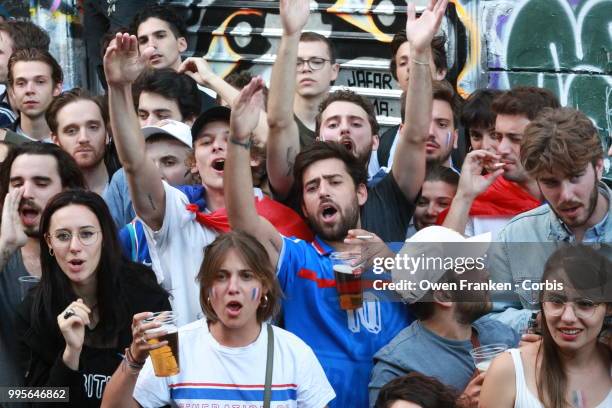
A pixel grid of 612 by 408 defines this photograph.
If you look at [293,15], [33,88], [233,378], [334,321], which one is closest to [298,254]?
[334,321]

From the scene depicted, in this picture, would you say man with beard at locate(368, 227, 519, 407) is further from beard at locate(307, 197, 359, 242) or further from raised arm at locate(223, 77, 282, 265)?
raised arm at locate(223, 77, 282, 265)

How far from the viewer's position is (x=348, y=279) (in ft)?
19.6

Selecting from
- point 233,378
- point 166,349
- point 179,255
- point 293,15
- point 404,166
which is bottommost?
point 233,378

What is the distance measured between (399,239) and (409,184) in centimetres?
29

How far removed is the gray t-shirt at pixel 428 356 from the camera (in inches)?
227

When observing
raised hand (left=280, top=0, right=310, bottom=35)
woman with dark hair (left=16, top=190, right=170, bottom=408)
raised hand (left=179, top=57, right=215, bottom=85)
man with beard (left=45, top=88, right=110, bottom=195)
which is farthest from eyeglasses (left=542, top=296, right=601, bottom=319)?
raised hand (left=179, top=57, right=215, bottom=85)

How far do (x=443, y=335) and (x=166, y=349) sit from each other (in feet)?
4.13

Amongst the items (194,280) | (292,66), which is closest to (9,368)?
A: (194,280)

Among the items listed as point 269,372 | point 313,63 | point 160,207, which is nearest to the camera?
point 269,372

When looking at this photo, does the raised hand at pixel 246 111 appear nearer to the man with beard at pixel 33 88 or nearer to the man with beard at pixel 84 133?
the man with beard at pixel 84 133

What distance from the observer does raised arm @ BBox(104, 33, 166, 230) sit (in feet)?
20.6

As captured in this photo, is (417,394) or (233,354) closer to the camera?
(417,394)

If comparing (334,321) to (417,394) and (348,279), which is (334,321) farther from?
(417,394)

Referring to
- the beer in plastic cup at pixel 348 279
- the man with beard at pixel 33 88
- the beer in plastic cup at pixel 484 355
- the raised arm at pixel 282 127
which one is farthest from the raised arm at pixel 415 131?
the man with beard at pixel 33 88
